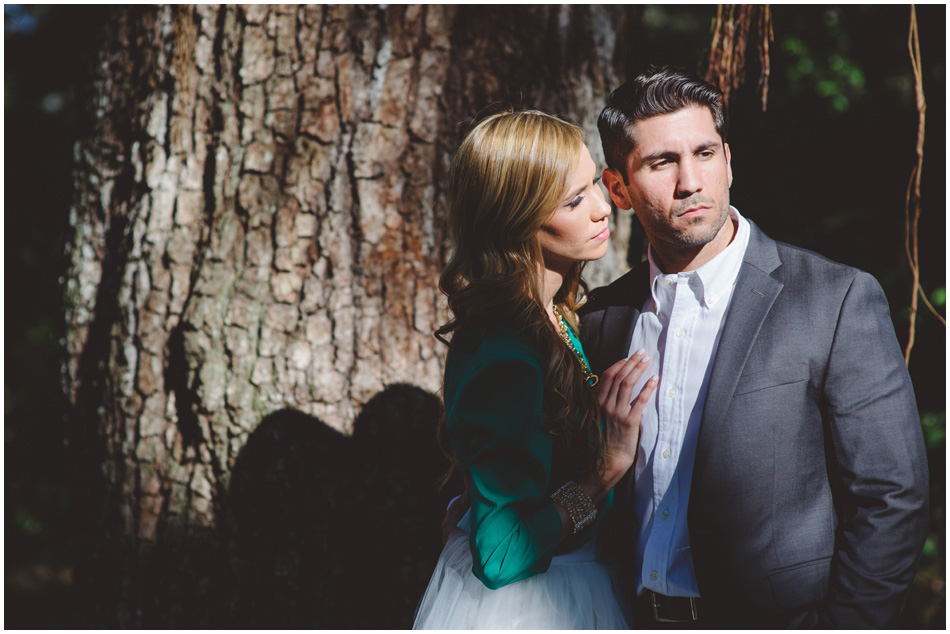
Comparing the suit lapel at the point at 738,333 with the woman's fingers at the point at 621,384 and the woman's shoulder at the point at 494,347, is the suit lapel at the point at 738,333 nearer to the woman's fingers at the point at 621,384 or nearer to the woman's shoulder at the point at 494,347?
the woman's fingers at the point at 621,384

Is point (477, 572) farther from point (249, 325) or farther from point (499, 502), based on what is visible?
Result: point (249, 325)

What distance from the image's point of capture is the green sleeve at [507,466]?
1771mm

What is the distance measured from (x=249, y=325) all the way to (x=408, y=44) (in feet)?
4.20

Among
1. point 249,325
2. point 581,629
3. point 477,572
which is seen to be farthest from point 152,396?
point 581,629

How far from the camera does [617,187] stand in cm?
207

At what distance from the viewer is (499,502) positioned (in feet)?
5.86

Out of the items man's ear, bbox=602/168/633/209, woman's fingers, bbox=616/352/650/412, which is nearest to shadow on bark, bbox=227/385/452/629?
woman's fingers, bbox=616/352/650/412

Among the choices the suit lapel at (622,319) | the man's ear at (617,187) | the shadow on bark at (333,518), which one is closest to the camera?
the man's ear at (617,187)

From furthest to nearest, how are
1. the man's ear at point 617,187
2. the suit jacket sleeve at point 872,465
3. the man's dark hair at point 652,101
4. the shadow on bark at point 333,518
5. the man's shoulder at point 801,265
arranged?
the shadow on bark at point 333,518 → the man's ear at point 617,187 → the man's dark hair at point 652,101 → the man's shoulder at point 801,265 → the suit jacket sleeve at point 872,465

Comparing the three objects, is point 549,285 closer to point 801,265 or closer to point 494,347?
point 494,347

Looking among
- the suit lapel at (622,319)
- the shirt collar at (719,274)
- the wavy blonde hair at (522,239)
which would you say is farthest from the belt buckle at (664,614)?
the shirt collar at (719,274)

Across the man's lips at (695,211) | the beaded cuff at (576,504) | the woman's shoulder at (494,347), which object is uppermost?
the man's lips at (695,211)

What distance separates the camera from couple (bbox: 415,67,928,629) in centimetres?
174

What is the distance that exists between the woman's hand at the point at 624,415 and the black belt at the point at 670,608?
1.25ft
